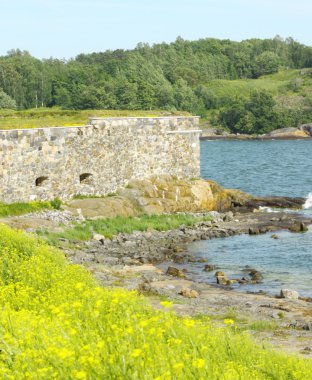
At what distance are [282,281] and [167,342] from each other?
1586cm

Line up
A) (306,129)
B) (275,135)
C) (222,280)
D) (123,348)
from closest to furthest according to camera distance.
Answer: (123,348) < (222,280) < (275,135) < (306,129)

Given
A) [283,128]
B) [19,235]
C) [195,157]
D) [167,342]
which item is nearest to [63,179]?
[195,157]

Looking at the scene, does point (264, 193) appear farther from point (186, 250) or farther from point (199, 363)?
point (199, 363)

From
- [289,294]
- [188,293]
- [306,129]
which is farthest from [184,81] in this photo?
[188,293]

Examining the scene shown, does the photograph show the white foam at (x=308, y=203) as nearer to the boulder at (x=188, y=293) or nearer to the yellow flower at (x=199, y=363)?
the boulder at (x=188, y=293)

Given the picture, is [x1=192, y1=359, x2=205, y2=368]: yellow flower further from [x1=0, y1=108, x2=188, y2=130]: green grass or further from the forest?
the forest

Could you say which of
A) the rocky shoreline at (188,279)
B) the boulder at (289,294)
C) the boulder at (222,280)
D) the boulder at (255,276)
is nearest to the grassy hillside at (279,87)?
the rocky shoreline at (188,279)

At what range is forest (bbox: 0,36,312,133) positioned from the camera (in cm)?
9512

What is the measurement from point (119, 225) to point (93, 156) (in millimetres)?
5036

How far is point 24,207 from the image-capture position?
3003cm

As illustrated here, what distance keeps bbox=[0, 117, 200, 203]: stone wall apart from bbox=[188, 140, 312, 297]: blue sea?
6609 mm

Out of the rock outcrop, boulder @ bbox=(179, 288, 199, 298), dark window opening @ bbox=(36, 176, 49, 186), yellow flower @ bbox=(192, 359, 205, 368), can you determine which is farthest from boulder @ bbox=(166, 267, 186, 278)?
yellow flower @ bbox=(192, 359, 205, 368)

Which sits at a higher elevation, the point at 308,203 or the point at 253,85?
the point at 253,85

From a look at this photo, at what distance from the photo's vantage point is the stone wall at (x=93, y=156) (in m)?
30.6
